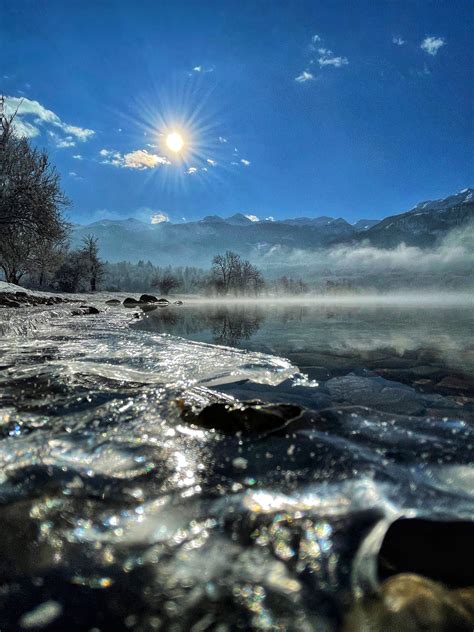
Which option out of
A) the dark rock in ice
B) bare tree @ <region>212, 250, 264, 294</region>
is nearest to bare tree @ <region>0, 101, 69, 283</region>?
the dark rock in ice

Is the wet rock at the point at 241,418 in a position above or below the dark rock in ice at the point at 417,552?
above

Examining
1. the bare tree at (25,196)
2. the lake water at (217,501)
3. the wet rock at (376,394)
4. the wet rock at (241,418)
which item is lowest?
the wet rock at (376,394)

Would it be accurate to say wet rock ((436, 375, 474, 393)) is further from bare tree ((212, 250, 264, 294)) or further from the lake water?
bare tree ((212, 250, 264, 294))

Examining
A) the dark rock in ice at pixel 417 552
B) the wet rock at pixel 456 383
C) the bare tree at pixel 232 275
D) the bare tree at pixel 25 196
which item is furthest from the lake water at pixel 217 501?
the bare tree at pixel 232 275

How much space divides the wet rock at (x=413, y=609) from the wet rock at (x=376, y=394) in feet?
8.30

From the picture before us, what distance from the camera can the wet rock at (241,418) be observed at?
9.73 feet

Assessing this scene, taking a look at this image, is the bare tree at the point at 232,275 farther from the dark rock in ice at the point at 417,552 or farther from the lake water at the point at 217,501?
the dark rock in ice at the point at 417,552

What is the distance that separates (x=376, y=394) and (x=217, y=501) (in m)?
3.14

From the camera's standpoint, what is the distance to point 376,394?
4328mm

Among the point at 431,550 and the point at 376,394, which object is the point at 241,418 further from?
the point at 376,394

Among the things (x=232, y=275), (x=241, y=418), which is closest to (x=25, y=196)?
(x=241, y=418)

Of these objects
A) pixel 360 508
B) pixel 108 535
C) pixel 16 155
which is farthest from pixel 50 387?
pixel 16 155

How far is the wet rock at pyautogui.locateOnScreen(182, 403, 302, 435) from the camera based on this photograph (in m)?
2.97

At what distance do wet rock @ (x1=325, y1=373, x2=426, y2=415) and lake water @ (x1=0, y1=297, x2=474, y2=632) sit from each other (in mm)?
43
